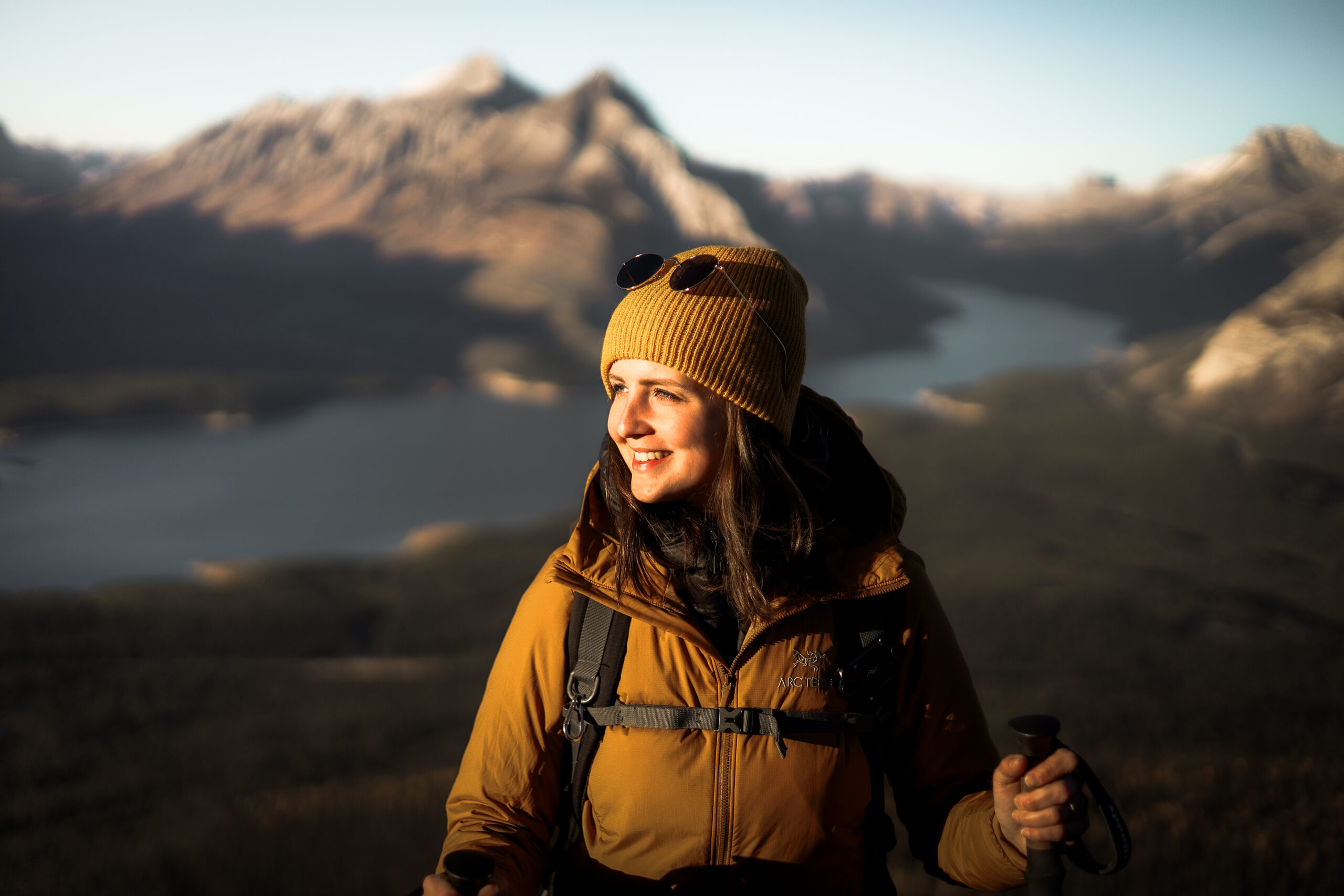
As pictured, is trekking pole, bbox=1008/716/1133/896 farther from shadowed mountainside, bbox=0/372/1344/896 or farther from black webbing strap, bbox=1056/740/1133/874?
shadowed mountainside, bbox=0/372/1344/896

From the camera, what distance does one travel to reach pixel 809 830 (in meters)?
1.77

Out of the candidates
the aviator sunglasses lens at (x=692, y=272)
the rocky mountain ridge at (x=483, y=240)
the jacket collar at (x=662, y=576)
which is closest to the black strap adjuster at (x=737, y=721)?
the jacket collar at (x=662, y=576)

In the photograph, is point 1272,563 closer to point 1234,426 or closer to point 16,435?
point 1234,426

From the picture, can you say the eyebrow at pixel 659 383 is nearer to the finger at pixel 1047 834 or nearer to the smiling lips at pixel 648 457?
the smiling lips at pixel 648 457

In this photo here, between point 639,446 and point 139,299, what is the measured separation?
2591 cm

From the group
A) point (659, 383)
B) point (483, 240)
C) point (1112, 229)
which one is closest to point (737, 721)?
point (659, 383)

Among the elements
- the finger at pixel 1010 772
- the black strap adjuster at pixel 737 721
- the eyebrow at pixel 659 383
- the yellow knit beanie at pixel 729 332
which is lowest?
the finger at pixel 1010 772

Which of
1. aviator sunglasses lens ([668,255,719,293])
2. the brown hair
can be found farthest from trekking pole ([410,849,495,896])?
aviator sunglasses lens ([668,255,719,293])

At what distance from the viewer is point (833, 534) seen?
2010 mm

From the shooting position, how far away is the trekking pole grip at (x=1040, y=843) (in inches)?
60.7

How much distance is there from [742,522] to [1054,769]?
830 millimetres

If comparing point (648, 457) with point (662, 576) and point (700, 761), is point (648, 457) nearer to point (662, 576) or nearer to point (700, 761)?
point (662, 576)

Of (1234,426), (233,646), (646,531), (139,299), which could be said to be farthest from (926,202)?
(646,531)

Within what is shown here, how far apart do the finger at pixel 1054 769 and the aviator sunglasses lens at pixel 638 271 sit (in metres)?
1.46
